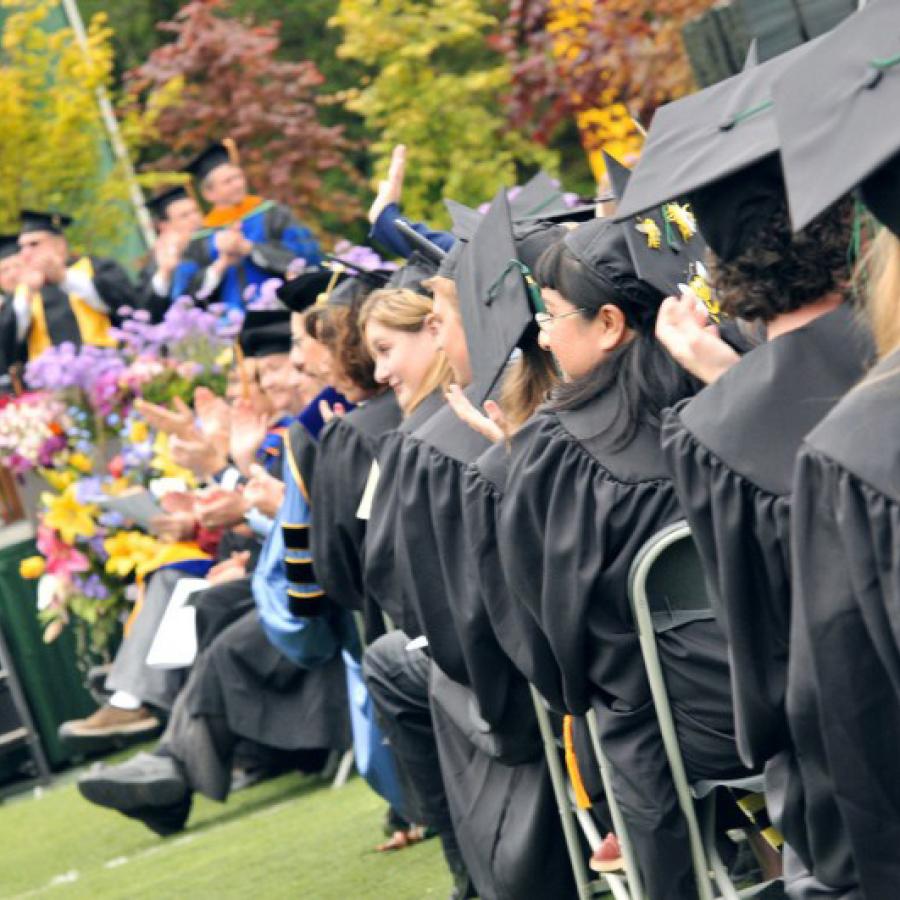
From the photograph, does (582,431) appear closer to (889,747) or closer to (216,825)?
(889,747)

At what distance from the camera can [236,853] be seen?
8.40 m

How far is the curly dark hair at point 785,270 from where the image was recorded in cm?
365

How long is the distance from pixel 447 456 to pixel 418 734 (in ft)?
4.66

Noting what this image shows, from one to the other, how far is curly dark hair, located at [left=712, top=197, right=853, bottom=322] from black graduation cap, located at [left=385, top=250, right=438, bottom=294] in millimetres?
2989

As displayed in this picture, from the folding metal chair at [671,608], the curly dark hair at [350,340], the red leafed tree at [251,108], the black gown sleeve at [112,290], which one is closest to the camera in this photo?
the folding metal chair at [671,608]

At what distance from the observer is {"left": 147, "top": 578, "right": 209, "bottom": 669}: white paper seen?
385 inches

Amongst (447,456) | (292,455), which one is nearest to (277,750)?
(292,455)

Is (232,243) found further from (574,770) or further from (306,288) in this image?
(574,770)

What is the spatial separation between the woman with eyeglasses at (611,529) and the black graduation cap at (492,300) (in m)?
0.19

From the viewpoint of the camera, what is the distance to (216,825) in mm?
9281

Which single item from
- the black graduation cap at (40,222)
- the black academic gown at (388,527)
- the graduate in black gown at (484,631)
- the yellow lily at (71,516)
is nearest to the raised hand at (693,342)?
the graduate in black gown at (484,631)

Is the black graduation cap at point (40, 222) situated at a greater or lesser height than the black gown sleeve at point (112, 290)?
greater

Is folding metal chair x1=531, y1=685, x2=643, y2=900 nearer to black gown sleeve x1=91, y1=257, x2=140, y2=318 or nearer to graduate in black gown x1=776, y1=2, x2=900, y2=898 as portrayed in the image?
graduate in black gown x1=776, y1=2, x2=900, y2=898

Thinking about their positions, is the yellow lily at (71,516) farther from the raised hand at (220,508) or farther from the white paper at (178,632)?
the raised hand at (220,508)
